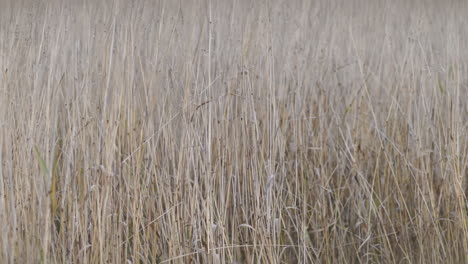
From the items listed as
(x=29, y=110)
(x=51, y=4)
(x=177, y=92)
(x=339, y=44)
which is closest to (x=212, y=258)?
(x=177, y=92)

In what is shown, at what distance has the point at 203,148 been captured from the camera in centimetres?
207

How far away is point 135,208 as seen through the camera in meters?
2.04

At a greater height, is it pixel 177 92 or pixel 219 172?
pixel 177 92

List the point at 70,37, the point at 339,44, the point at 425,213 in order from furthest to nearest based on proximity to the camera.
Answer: the point at 339,44
the point at 70,37
the point at 425,213

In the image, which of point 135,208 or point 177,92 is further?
point 177,92

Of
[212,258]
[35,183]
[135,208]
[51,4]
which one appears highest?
[51,4]

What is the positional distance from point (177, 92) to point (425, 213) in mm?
1205

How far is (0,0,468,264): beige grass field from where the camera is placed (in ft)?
6.75

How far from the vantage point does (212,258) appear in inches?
80.2

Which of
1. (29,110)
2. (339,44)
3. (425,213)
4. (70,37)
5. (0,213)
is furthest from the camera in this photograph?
(339,44)

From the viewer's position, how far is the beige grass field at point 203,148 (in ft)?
6.75

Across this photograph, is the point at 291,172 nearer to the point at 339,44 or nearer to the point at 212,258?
the point at 212,258

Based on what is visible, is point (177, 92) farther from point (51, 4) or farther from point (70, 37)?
point (51, 4)

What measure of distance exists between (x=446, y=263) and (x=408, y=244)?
186 mm
